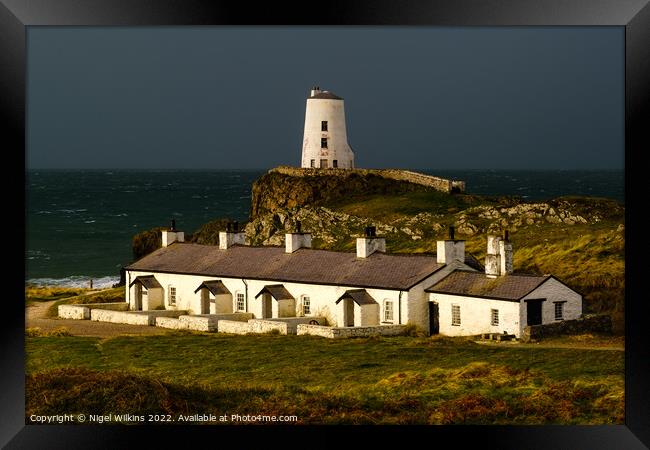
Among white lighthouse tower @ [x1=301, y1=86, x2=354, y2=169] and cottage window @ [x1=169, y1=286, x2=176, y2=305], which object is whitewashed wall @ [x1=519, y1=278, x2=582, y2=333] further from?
white lighthouse tower @ [x1=301, y1=86, x2=354, y2=169]

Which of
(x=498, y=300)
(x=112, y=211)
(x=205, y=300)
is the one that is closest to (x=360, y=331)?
(x=498, y=300)

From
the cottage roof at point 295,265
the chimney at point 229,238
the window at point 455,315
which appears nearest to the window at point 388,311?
the cottage roof at point 295,265

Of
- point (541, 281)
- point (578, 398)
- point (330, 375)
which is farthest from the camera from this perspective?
point (541, 281)

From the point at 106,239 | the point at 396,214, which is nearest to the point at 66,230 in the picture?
the point at 106,239

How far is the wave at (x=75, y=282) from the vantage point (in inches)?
2130

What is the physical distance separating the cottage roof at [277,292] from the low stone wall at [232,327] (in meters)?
1.56

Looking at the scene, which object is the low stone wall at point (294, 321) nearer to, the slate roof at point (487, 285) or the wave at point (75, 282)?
the slate roof at point (487, 285)

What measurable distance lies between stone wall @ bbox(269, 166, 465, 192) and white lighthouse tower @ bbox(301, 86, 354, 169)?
0.36 m

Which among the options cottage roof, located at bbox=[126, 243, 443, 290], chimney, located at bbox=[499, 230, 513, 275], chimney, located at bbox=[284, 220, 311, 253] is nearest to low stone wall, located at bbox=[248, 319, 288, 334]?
cottage roof, located at bbox=[126, 243, 443, 290]

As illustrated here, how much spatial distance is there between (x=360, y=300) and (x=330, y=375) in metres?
7.76

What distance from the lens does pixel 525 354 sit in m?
31.2
